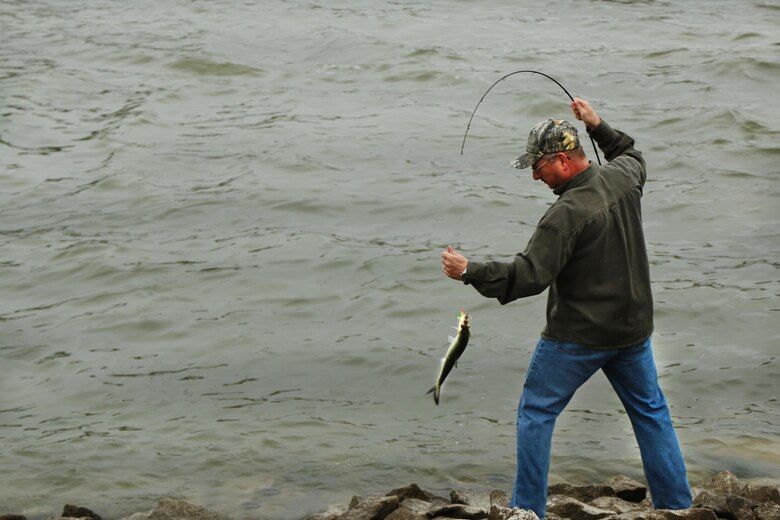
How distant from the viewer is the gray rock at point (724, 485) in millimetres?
6852

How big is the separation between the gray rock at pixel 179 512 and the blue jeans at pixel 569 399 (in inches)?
85.7

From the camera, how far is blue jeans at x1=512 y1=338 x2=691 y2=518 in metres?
5.71

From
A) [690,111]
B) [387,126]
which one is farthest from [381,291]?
[690,111]

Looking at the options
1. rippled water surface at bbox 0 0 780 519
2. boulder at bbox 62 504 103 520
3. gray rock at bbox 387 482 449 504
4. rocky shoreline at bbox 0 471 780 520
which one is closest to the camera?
rocky shoreline at bbox 0 471 780 520

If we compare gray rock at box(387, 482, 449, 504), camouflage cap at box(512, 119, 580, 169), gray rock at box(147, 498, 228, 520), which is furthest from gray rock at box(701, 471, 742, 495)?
gray rock at box(147, 498, 228, 520)

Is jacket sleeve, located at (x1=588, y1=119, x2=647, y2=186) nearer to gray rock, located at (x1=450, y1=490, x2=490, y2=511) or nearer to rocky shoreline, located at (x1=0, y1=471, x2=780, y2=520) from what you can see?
rocky shoreline, located at (x1=0, y1=471, x2=780, y2=520)

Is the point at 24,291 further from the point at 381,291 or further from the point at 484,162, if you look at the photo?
the point at 484,162

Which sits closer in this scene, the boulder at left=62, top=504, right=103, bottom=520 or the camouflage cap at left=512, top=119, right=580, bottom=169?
the camouflage cap at left=512, top=119, right=580, bottom=169

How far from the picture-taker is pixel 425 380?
9.46 m

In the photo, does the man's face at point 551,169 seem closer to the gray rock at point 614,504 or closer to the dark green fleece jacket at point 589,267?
the dark green fleece jacket at point 589,267

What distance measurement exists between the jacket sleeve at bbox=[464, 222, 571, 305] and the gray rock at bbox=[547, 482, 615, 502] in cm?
204

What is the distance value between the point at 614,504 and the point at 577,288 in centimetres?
176

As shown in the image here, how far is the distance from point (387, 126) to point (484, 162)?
1.98m

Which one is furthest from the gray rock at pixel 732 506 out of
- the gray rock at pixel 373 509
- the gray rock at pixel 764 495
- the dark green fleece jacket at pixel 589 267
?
the gray rock at pixel 373 509
